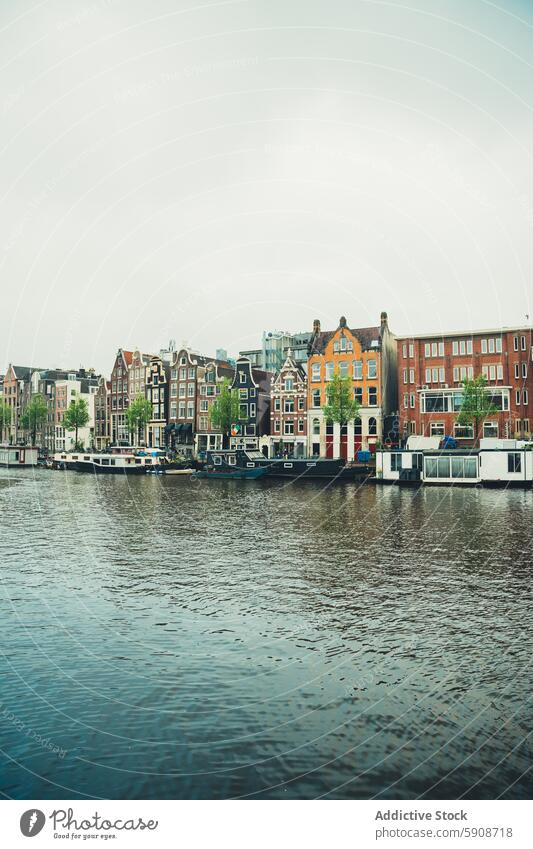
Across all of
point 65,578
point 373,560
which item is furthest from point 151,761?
point 373,560

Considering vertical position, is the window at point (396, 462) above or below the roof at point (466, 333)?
below

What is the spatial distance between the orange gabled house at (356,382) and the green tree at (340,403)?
17.9 ft

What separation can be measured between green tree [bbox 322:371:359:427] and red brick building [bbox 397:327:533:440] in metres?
7.88

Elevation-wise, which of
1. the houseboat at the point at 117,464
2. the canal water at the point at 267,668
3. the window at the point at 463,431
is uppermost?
the window at the point at 463,431

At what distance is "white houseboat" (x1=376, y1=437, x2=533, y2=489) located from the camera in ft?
225

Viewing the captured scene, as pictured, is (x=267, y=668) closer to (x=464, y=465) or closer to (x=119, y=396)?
(x=464, y=465)

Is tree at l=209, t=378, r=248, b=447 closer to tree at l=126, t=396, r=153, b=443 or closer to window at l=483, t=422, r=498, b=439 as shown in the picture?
tree at l=126, t=396, r=153, b=443

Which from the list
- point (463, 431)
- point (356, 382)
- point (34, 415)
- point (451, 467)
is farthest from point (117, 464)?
point (451, 467)

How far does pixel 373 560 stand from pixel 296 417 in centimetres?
7932

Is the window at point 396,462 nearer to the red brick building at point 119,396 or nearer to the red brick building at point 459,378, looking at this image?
the red brick building at point 459,378

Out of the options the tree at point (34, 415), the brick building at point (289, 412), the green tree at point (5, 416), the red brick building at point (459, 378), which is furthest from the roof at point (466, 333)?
the green tree at point (5, 416)

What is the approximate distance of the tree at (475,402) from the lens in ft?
276

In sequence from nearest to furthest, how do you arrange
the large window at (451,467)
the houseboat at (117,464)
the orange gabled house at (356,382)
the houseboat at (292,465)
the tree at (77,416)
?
the large window at (451,467), the houseboat at (292,465), the houseboat at (117,464), the orange gabled house at (356,382), the tree at (77,416)

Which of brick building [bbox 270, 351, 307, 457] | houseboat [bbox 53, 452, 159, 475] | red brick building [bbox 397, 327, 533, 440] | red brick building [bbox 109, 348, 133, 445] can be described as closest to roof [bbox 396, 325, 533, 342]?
red brick building [bbox 397, 327, 533, 440]
